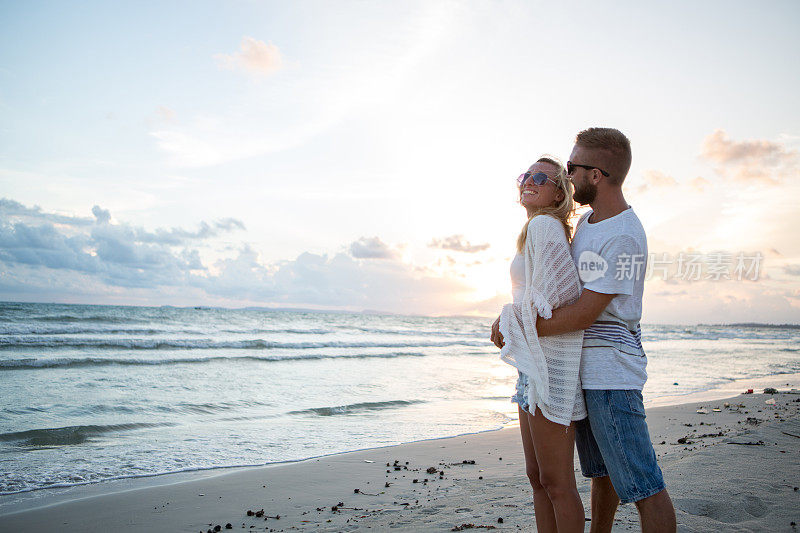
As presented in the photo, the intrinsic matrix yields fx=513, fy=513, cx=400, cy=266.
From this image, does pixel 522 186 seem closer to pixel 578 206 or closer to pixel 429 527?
pixel 578 206

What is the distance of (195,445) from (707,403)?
388 inches

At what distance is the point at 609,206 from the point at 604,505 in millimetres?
1637

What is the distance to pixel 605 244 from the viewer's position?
236 cm

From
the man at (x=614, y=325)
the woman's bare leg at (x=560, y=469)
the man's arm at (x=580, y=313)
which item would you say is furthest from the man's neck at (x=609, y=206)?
the woman's bare leg at (x=560, y=469)

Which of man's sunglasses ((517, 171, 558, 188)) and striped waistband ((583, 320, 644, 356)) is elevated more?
man's sunglasses ((517, 171, 558, 188))

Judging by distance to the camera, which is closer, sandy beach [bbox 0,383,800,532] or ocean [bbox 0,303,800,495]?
sandy beach [bbox 0,383,800,532]

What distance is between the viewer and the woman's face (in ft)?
8.87

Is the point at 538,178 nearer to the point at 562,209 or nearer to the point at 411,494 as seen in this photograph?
the point at 562,209

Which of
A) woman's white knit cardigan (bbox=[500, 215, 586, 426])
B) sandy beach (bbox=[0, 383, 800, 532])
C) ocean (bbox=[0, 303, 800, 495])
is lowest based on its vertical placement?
ocean (bbox=[0, 303, 800, 495])

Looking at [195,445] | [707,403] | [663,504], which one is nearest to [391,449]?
[195,445]

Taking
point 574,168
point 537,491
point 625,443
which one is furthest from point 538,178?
point 537,491

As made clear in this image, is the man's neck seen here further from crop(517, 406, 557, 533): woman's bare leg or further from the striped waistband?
crop(517, 406, 557, 533): woman's bare leg

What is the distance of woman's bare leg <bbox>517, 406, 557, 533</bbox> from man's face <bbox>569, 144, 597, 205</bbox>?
3.76ft

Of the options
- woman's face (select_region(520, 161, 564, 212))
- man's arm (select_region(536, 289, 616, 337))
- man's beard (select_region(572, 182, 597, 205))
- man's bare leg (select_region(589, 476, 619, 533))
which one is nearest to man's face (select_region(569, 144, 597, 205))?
man's beard (select_region(572, 182, 597, 205))
